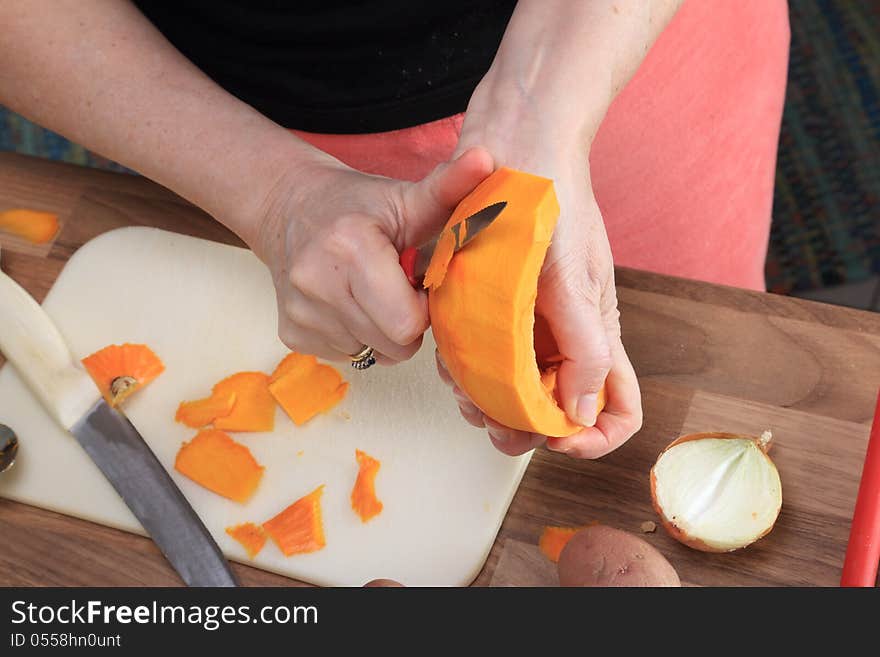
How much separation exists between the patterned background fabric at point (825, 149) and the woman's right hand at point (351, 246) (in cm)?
124

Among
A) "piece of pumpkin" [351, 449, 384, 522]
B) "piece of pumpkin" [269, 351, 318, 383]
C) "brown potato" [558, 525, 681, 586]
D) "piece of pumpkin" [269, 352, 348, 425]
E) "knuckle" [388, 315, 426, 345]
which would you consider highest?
"knuckle" [388, 315, 426, 345]

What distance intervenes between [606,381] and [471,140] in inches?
10.5

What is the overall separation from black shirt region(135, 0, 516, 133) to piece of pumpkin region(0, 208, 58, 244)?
0.95 ft

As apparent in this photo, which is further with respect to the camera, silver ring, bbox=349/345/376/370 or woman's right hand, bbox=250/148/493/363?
silver ring, bbox=349/345/376/370

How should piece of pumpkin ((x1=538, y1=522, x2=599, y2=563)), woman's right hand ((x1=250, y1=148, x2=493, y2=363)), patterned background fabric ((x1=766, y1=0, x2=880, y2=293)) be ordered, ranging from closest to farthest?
1. woman's right hand ((x1=250, y1=148, x2=493, y2=363))
2. piece of pumpkin ((x1=538, y1=522, x2=599, y2=563))
3. patterned background fabric ((x1=766, y1=0, x2=880, y2=293))

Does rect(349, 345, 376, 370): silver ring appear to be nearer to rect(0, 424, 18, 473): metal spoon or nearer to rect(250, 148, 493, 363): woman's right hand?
rect(250, 148, 493, 363): woman's right hand

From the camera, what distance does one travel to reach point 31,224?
4.48 ft

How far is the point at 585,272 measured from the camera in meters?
1.01

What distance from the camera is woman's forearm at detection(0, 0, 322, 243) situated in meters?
1.16

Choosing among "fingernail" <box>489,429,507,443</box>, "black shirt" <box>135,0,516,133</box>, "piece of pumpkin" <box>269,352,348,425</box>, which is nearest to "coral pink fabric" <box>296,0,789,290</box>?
"black shirt" <box>135,0,516,133</box>

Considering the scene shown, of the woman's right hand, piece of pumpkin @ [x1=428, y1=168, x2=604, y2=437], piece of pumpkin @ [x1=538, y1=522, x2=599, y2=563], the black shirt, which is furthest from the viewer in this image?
the black shirt

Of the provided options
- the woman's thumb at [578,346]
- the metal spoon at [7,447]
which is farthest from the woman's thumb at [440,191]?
the metal spoon at [7,447]

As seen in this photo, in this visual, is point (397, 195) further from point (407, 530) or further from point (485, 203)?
point (407, 530)

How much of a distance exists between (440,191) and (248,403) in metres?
0.39
